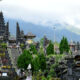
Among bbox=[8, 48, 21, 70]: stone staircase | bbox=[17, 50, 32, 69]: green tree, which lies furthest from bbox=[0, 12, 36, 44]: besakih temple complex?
bbox=[17, 50, 32, 69]: green tree

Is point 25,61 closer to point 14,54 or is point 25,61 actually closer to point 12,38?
point 14,54

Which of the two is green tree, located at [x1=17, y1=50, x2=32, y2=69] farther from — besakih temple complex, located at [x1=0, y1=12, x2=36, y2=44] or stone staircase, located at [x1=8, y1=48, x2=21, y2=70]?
besakih temple complex, located at [x1=0, y1=12, x2=36, y2=44]

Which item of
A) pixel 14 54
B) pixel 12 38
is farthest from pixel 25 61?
pixel 12 38

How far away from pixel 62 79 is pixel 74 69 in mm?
5810

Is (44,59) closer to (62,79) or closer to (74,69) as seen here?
(62,79)

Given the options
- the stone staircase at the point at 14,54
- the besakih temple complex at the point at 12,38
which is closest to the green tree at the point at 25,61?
the stone staircase at the point at 14,54

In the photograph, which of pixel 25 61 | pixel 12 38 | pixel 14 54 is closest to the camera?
pixel 25 61

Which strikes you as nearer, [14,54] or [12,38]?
[14,54]

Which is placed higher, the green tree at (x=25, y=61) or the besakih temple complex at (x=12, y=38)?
the besakih temple complex at (x=12, y=38)

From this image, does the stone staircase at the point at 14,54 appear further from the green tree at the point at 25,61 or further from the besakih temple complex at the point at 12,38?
the besakih temple complex at the point at 12,38

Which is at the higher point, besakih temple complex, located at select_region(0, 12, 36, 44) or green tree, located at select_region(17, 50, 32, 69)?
besakih temple complex, located at select_region(0, 12, 36, 44)

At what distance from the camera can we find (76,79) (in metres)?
38.5

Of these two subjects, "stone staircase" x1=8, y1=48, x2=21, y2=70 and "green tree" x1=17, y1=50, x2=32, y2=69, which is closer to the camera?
"green tree" x1=17, y1=50, x2=32, y2=69

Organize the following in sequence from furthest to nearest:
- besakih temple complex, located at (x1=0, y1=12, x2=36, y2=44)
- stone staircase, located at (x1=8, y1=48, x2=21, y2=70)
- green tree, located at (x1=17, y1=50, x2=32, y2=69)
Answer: besakih temple complex, located at (x1=0, y1=12, x2=36, y2=44) → stone staircase, located at (x1=8, y1=48, x2=21, y2=70) → green tree, located at (x1=17, y1=50, x2=32, y2=69)
